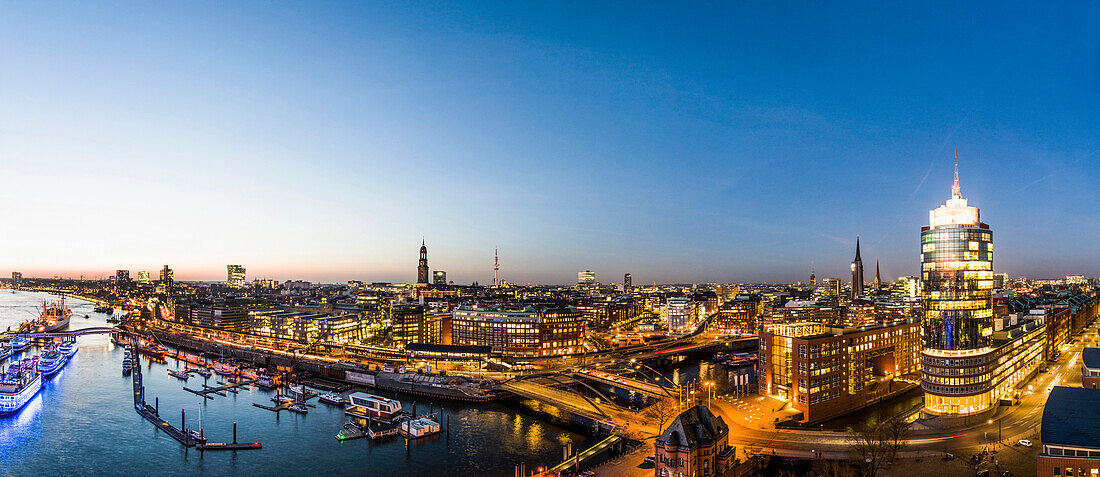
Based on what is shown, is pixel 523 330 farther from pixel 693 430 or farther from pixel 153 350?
pixel 693 430

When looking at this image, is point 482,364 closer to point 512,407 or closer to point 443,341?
point 512,407

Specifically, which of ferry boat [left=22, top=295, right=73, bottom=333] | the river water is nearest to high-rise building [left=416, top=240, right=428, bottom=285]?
ferry boat [left=22, top=295, right=73, bottom=333]

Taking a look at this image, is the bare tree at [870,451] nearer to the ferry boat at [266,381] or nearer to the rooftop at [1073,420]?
the rooftop at [1073,420]

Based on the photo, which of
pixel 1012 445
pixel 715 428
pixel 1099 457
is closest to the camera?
pixel 1099 457

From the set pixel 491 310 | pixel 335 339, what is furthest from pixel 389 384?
pixel 335 339

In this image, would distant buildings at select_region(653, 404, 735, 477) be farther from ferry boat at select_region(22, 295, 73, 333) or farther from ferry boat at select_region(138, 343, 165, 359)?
ferry boat at select_region(22, 295, 73, 333)

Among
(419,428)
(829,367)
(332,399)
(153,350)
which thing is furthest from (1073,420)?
(153,350)

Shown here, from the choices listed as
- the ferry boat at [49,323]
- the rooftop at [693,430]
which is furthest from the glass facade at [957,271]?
the ferry boat at [49,323]
